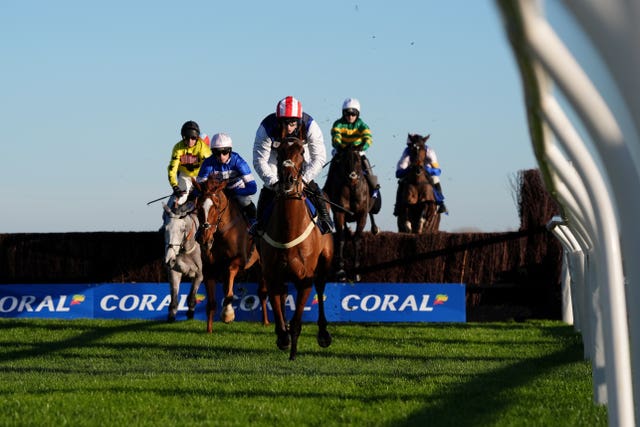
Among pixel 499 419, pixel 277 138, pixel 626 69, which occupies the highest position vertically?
pixel 277 138

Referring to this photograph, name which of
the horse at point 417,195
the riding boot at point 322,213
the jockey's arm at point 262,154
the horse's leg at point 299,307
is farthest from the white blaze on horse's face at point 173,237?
the horse at point 417,195

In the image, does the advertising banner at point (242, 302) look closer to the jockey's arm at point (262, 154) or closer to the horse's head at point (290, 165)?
the jockey's arm at point (262, 154)

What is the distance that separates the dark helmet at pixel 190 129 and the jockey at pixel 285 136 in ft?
22.2

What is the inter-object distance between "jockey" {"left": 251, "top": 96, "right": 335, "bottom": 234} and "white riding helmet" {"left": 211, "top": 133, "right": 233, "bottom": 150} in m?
4.15

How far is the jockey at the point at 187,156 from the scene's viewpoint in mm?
20047

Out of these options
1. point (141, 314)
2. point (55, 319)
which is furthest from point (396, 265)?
point (55, 319)

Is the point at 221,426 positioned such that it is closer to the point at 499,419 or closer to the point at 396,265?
the point at 499,419

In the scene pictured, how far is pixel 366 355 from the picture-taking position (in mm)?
13500

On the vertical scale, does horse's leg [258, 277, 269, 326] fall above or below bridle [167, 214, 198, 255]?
below

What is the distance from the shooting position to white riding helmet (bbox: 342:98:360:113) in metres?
19.9

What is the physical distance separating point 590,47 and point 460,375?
7536mm

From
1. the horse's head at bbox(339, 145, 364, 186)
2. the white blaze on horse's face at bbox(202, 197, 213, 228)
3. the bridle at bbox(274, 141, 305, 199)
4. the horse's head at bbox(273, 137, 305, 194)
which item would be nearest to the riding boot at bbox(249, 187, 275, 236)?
the bridle at bbox(274, 141, 305, 199)

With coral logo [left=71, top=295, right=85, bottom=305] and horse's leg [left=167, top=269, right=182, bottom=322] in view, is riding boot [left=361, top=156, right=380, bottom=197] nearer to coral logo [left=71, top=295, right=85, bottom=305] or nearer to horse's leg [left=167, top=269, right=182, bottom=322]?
horse's leg [left=167, top=269, right=182, bottom=322]

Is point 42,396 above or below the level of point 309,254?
below
